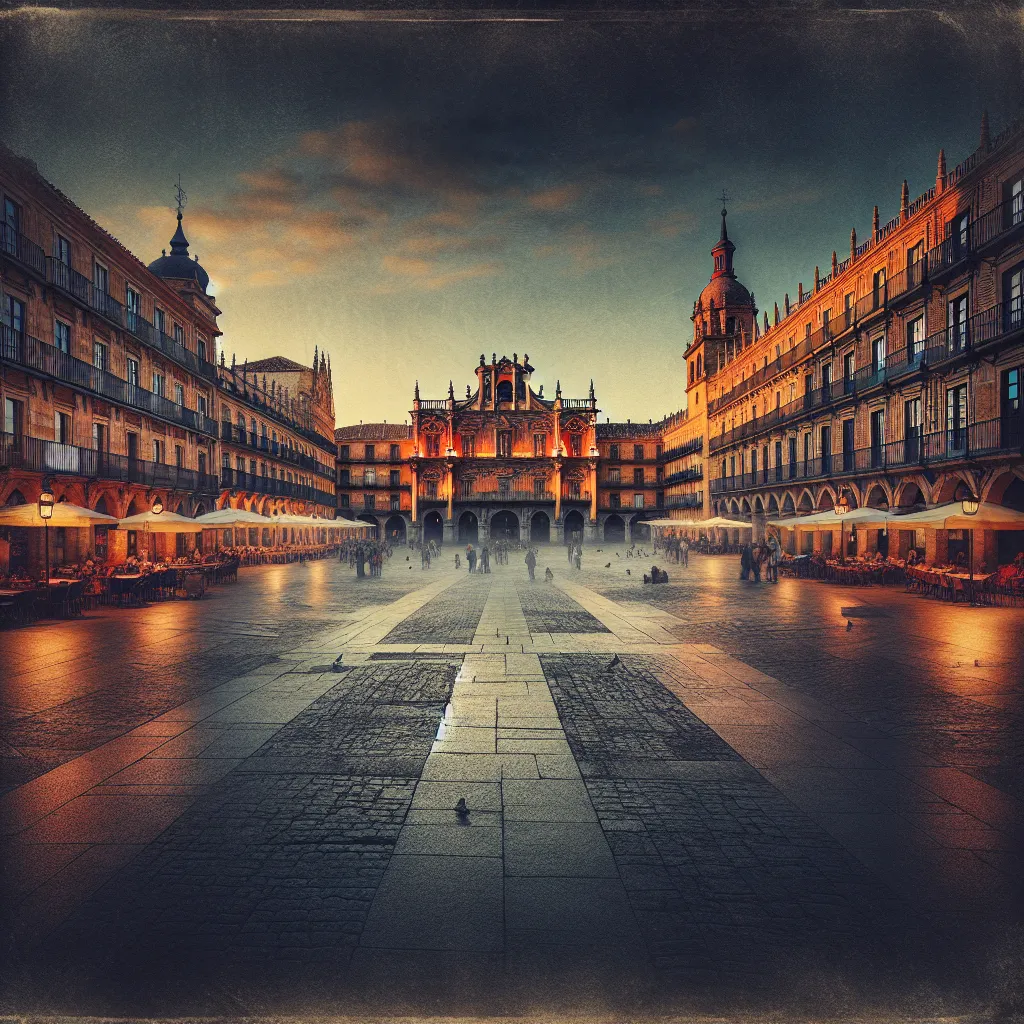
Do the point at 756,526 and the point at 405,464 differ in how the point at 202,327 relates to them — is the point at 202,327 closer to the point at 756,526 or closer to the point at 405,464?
the point at 756,526

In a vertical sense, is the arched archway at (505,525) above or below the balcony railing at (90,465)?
below

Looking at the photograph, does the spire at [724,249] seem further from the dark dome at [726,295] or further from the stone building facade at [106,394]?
the dark dome at [726,295]

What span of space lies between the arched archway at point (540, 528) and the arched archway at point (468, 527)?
209 inches

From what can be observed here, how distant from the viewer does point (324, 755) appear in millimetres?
4344

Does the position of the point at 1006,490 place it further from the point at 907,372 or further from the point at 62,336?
the point at 62,336

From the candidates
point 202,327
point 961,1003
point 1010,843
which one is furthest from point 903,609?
point 202,327

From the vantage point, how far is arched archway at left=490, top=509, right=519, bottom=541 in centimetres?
5475

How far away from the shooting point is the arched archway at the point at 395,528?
2245 inches

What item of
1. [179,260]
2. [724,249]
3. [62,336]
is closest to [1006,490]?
[724,249]

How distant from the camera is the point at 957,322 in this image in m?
17.0

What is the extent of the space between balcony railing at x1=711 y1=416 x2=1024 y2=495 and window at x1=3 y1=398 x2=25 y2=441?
22275 millimetres

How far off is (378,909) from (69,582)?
469 inches

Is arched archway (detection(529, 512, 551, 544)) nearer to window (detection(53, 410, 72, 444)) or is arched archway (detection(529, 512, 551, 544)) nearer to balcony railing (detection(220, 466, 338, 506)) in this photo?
balcony railing (detection(220, 466, 338, 506))

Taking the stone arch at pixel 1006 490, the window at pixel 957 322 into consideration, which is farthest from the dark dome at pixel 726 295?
the stone arch at pixel 1006 490
